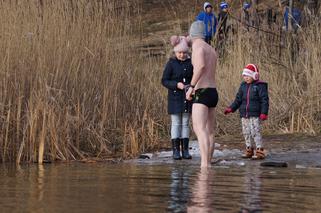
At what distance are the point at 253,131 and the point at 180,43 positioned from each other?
1533 millimetres

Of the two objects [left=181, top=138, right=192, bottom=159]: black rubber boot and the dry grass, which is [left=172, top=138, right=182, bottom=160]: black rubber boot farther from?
the dry grass

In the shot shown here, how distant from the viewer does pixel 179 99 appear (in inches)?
430

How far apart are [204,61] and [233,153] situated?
2451 mm

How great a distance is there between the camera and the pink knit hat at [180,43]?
10.6 m

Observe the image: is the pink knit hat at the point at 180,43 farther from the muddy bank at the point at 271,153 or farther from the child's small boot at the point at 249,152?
the child's small boot at the point at 249,152

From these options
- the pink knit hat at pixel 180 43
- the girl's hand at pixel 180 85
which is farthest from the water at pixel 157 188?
the pink knit hat at pixel 180 43

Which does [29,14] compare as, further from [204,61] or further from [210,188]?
[210,188]

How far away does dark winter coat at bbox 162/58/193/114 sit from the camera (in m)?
10.9

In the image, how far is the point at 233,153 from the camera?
38.2 ft

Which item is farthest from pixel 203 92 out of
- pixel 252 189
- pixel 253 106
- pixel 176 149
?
pixel 252 189

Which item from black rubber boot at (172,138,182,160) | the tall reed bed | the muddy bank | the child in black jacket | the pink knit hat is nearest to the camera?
the muddy bank

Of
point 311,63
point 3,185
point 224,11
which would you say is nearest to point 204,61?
point 3,185

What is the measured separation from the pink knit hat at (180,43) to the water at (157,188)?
1647 millimetres

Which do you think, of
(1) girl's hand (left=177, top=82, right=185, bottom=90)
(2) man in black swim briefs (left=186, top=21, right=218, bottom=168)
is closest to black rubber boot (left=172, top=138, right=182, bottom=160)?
(1) girl's hand (left=177, top=82, right=185, bottom=90)
